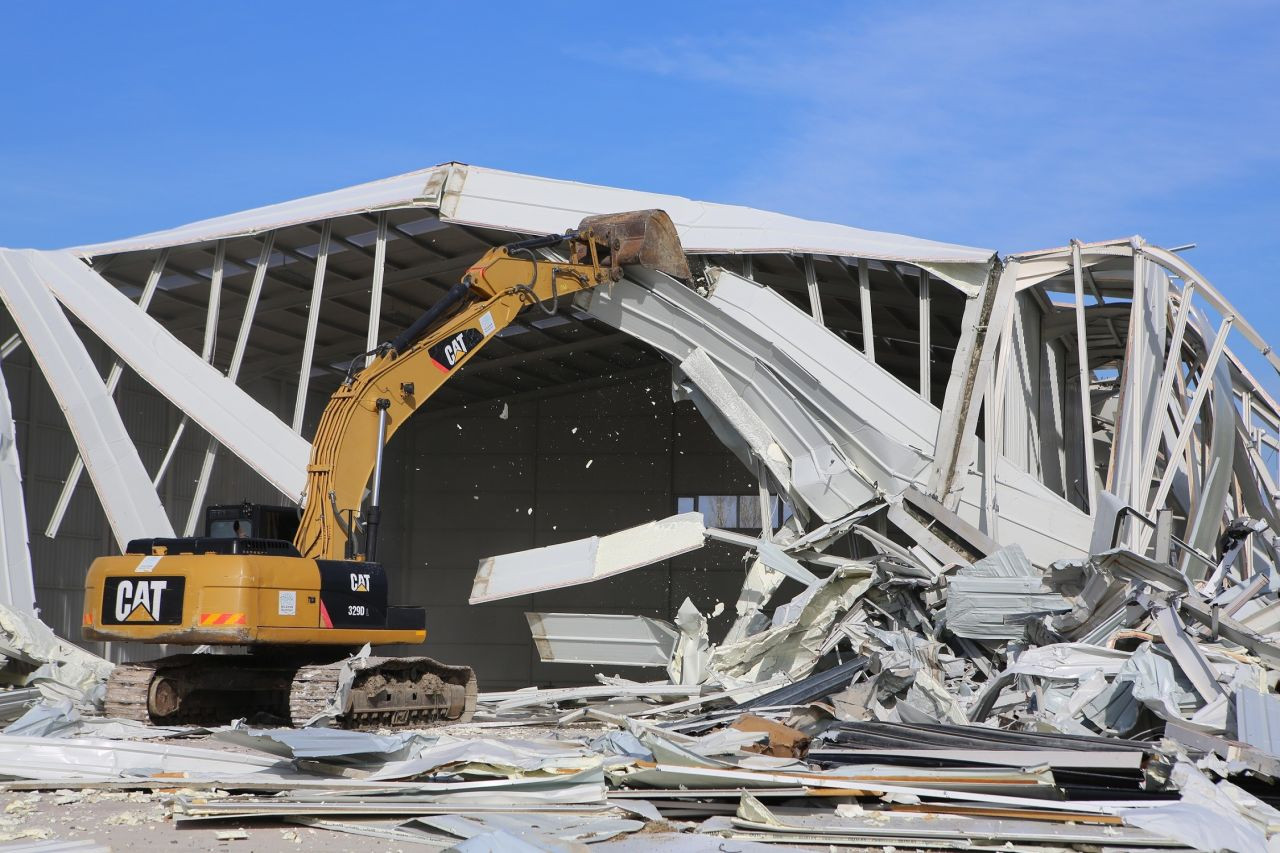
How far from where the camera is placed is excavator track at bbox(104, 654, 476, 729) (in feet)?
42.8

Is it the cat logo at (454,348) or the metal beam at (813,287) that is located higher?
the metal beam at (813,287)

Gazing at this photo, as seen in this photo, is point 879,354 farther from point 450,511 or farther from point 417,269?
point 450,511

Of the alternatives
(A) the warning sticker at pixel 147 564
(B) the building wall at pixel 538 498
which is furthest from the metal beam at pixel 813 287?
(B) the building wall at pixel 538 498

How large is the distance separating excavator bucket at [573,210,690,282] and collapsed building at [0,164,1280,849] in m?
0.36

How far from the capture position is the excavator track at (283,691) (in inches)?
513

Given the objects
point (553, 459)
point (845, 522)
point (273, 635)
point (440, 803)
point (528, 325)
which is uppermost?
point (528, 325)

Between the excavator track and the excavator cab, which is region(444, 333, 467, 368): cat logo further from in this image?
the excavator track

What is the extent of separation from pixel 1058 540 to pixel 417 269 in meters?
10.4

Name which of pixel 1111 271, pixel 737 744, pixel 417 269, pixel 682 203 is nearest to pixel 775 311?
pixel 682 203

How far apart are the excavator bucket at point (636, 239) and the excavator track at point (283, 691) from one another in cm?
532

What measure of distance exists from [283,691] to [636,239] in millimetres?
6699

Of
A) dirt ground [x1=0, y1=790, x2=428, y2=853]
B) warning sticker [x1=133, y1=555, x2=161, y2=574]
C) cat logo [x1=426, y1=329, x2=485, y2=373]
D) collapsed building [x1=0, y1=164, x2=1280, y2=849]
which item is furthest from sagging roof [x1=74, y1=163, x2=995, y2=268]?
dirt ground [x1=0, y1=790, x2=428, y2=853]

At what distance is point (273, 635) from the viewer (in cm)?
1218

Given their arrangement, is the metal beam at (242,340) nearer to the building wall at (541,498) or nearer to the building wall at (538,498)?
the building wall at (538,498)
